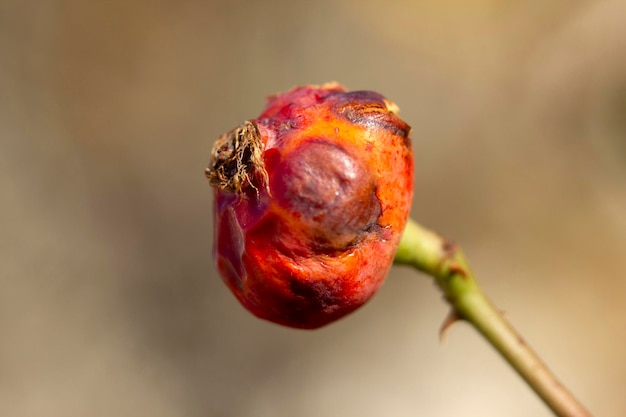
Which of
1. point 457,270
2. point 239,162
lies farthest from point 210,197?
point 239,162

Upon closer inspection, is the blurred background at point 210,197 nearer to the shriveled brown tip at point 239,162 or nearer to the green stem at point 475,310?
the green stem at point 475,310

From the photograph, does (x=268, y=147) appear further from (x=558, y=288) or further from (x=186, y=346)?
(x=558, y=288)

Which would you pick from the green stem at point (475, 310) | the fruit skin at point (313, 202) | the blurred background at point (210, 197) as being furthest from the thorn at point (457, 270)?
the blurred background at point (210, 197)

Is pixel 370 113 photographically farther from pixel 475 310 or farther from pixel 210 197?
pixel 210 197

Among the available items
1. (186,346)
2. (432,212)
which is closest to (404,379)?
(432,212)

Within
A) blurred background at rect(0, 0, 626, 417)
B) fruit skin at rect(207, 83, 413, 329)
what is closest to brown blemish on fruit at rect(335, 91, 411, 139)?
fruit skin at rect(207, 83, 413, 329)

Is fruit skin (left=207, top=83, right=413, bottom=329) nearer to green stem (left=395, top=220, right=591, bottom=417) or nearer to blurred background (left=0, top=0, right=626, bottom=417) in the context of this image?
green stem (left=395, top=220, right=591, bottom=417)
